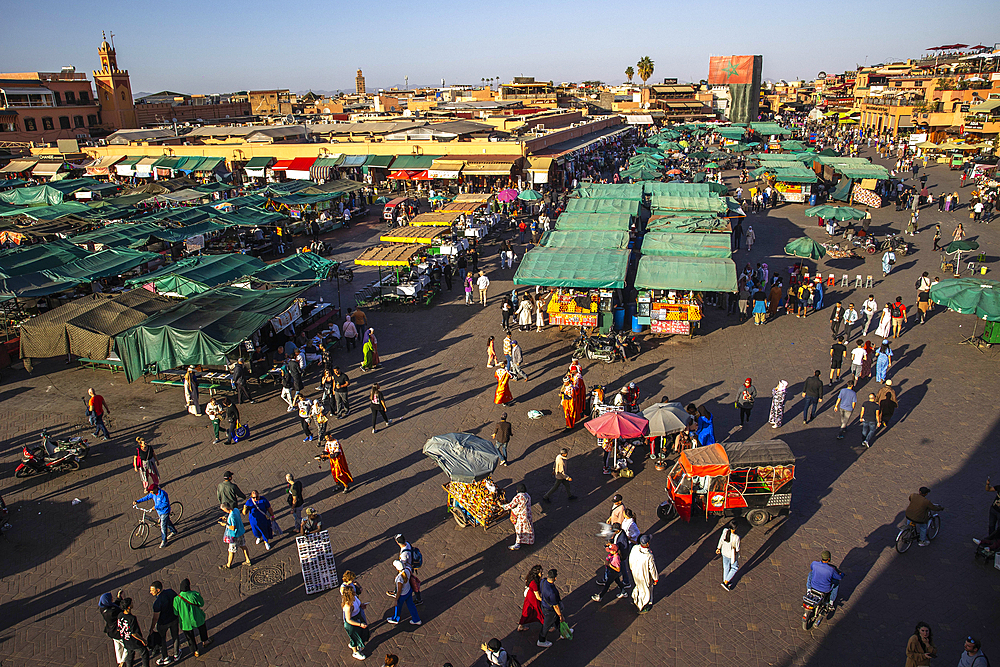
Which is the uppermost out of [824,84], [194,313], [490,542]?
[824,84]

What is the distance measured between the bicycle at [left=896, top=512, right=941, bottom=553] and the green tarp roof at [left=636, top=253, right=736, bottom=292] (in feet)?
26.5

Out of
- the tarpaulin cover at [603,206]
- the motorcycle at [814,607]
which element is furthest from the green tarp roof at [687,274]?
the motorcycle at [814,607]

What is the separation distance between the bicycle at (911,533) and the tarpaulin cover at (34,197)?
40779mm

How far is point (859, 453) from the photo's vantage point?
11469mm

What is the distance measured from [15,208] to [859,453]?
1592 inches

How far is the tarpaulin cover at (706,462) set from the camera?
30.8ft

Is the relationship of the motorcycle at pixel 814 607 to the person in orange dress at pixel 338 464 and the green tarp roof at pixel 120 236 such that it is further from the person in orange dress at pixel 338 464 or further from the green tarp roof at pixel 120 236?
the green tarp roof at pixel 120 236

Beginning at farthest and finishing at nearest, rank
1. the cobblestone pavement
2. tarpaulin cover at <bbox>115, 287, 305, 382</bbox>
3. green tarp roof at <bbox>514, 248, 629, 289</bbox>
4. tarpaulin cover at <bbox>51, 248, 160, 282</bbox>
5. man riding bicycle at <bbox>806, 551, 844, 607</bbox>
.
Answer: tarpaulin cover at <bbox>51, 248, 160, 282</bbox>, green tarp roof at <bbox>514, 248, 629, 289</bbox>, tarpaulin cover at <bbox>115, 287, 305, 382</bbox>, the cobblestone pavement, man riding bicycle at <bbox>806, 551, 844, 607</bbox>

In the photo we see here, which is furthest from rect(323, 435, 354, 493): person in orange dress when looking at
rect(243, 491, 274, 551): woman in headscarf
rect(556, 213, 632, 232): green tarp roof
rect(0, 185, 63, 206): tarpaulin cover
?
rect(0, 185, 63, 206): tarpaulin cover

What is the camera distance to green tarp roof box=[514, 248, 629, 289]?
16734 mm

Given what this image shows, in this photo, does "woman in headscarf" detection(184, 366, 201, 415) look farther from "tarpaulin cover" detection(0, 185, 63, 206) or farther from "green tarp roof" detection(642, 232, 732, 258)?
"tarpaulin cover" detection(0, 185, 63, 206)

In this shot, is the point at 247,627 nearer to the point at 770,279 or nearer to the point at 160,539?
the point at 160,539

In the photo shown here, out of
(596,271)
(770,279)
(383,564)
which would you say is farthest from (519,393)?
(770,279)

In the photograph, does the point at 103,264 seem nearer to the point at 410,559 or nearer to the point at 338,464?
the point at 338,464
